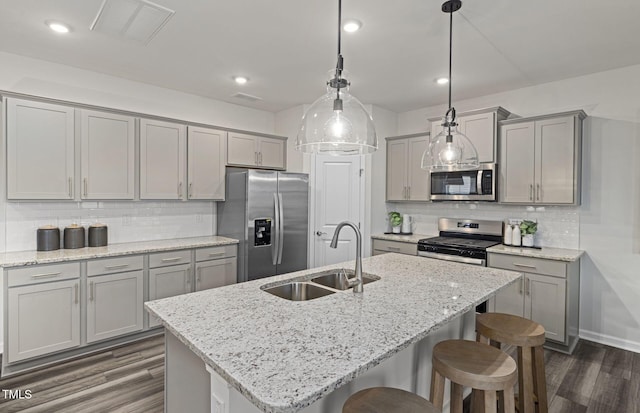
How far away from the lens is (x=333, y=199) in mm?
4723

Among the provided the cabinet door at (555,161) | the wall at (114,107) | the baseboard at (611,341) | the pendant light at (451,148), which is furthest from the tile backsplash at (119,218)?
the baseboard at (611,341)

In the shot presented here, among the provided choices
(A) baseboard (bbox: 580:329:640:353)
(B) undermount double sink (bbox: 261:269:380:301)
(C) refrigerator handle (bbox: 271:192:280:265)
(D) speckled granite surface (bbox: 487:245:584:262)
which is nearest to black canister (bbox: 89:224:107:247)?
(C) refrigerator handle (bbox: 271:192:280:265)

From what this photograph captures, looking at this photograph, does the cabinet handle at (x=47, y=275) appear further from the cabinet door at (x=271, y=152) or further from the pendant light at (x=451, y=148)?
the pendant light at (x=451, y=148)

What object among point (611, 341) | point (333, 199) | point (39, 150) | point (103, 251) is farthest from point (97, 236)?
point (611, 341)

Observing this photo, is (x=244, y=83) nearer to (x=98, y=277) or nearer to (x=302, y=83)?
(x=302, y=83)

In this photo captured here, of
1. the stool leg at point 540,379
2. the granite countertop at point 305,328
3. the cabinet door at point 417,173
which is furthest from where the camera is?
the cabinet door at point 417,173

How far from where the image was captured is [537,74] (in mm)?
3529

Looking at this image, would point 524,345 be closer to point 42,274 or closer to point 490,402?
point 490,402

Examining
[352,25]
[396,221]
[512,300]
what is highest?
[352,25]

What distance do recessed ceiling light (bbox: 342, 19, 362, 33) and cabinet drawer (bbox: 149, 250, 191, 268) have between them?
268cm

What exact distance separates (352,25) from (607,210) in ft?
10.2

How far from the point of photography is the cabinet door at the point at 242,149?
437cm

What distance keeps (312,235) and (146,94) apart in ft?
8.65

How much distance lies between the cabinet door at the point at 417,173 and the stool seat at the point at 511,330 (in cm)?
247
